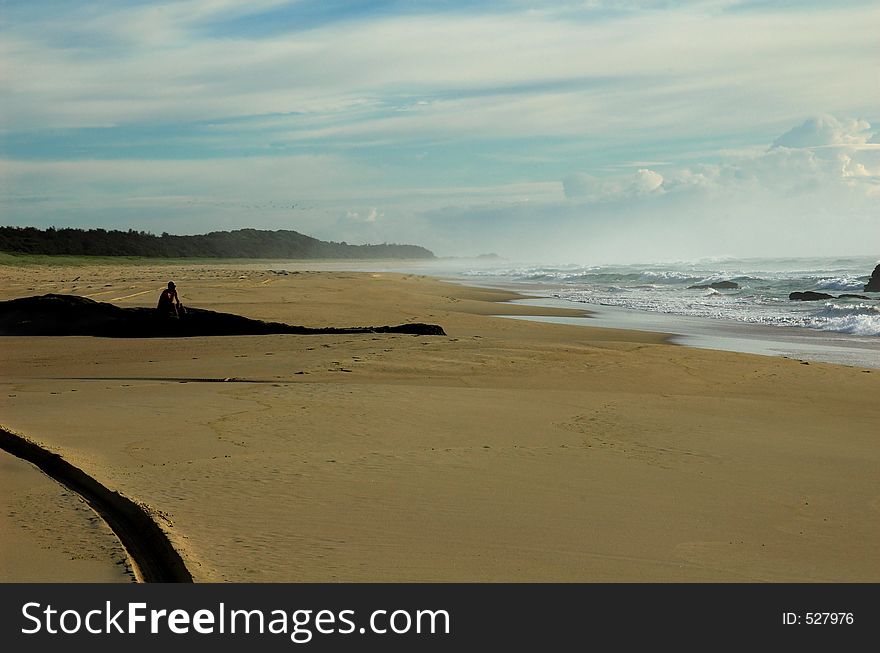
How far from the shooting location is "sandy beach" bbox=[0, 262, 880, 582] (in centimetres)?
483

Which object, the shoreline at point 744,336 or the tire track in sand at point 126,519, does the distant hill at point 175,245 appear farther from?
the tire track in sand at point 126,519

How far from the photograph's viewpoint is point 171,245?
4528 inches

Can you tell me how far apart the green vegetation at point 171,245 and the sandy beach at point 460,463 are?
58.8 meters

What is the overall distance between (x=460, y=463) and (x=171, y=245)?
11481cm

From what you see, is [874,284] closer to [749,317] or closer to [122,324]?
[749,317]

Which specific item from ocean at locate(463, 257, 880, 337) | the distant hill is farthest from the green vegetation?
ocean at locate(463, 257, 880, 337)

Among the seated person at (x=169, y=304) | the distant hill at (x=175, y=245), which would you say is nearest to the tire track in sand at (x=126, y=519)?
the seated person at (x=169, y=304)

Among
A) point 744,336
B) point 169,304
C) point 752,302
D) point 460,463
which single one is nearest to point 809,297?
point 752,302

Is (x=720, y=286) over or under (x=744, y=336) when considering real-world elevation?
over

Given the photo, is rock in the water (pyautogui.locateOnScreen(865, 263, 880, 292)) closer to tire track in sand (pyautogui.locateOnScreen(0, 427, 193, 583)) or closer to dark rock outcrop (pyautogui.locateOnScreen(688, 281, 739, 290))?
dark rock outcrop (pyautogui.locateOnScreen(688, 281, 739, 290))

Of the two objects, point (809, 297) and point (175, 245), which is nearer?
point (809, 297)

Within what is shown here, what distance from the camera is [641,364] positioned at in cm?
1350
